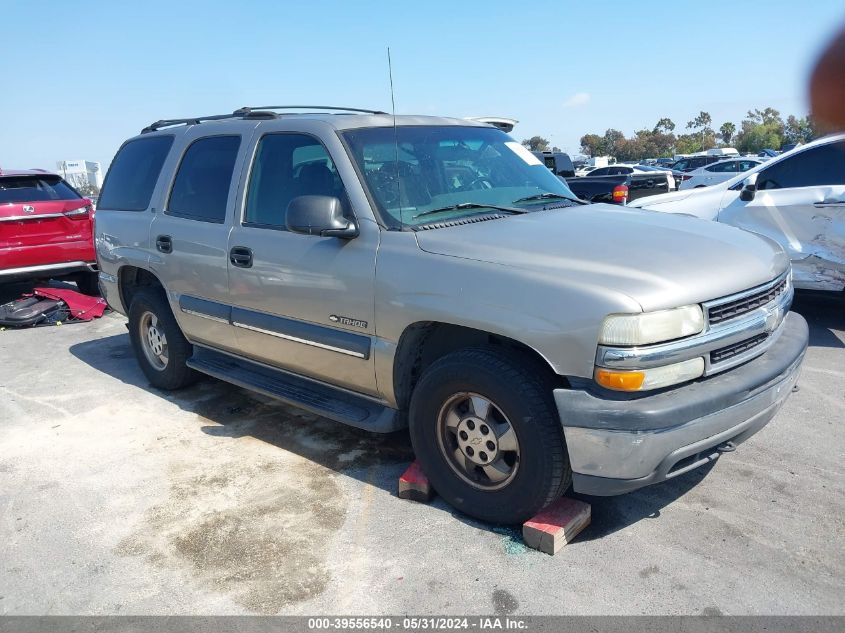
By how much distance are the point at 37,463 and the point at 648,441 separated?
3651 mm

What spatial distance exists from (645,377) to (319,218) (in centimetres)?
172

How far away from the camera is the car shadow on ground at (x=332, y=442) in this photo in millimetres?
3361

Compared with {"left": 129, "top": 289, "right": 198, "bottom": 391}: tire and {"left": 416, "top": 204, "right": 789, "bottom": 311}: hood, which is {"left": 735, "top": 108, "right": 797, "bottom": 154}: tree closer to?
{"left": 416, "top": 204, "right": 789, "bottom": 311}: hood

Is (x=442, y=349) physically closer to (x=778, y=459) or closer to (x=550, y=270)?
(x=550, y=270)

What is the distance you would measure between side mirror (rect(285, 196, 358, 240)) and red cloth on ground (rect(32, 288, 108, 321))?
19.0 feet

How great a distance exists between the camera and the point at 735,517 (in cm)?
325

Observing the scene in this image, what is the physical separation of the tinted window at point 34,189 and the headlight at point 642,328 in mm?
7752

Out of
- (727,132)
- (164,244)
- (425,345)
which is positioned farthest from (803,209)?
(727,132)

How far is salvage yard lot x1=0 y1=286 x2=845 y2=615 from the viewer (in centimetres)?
279

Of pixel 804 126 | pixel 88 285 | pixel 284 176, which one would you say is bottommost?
pixel 88 285

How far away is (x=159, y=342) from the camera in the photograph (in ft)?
17.5

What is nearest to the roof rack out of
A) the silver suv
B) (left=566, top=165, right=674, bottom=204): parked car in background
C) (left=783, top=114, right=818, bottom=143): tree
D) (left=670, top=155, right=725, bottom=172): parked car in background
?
the silver suv

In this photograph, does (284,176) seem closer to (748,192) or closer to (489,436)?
(489,436)

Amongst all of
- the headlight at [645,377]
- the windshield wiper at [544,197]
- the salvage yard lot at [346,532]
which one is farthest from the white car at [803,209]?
the headlight at [645,377]
